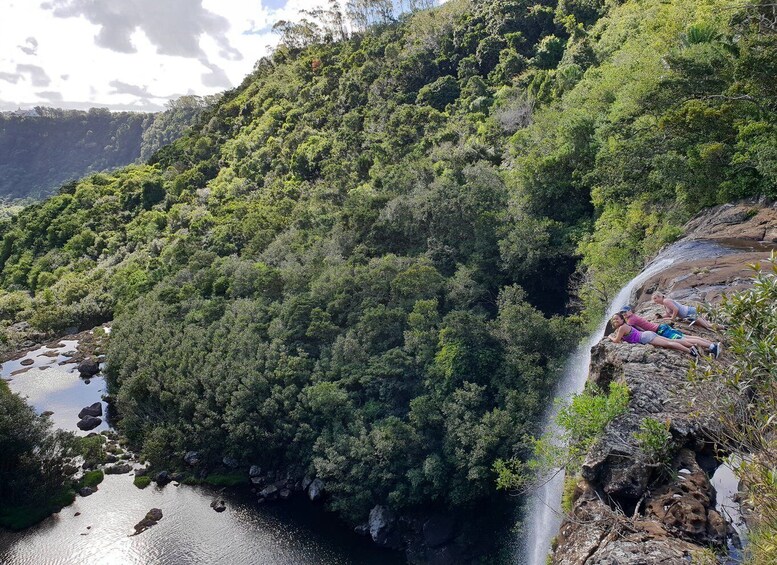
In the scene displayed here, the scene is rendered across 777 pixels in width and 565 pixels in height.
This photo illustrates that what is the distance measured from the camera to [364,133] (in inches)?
2518

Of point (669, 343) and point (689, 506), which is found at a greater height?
point (669, 343)

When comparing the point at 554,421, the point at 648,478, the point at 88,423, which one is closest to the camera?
the point at 648,478

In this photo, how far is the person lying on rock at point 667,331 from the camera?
1218 centimetres

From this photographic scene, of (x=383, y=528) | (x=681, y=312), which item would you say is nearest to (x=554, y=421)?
(x=681, y=312)

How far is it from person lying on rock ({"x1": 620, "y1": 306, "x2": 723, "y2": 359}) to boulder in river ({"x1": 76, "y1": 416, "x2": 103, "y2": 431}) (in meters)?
40.9

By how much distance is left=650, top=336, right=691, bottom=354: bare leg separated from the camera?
12617 millimetres

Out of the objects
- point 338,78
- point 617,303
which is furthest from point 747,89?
point 338,78

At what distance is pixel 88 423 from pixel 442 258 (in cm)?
3004

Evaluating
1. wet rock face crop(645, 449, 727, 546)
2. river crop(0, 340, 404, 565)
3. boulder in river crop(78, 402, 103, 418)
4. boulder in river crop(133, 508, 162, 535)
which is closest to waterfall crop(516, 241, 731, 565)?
wet rock face crop(645, 449, 727, 546)

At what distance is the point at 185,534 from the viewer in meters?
29.4

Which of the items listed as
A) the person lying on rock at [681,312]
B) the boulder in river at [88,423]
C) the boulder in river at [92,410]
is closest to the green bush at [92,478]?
the boulder in river at [88,423]

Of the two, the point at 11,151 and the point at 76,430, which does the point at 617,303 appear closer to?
the point at 76,430

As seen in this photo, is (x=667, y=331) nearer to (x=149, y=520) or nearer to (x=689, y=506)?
(x=689, y=506)

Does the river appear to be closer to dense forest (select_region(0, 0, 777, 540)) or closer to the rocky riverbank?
dense forest (select_region(0, 0, 777, 540))
